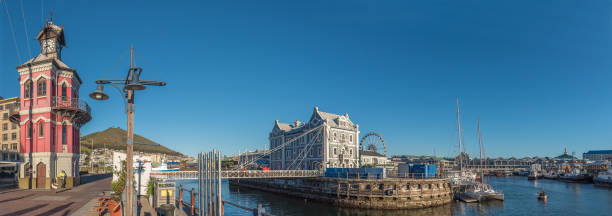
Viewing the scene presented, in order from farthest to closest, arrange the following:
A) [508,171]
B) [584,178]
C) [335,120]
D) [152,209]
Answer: [508,171] < [584,178] < [335,120] < [152,209]

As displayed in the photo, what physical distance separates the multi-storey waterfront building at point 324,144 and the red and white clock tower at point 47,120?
3699 centimetres

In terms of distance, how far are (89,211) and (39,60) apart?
28.0m

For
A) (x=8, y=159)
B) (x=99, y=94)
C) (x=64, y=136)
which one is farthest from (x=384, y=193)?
(x=8, y=159)

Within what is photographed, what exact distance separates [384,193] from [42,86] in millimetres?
41905

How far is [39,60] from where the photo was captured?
130 feet

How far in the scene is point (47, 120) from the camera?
123ft

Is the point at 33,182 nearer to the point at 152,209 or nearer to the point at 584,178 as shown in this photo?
the point at 152,209

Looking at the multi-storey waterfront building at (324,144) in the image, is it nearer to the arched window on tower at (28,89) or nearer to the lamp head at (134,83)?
the arched window on tower at (28,89)

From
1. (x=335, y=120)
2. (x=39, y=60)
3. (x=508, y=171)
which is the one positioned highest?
(x=39, y=60)

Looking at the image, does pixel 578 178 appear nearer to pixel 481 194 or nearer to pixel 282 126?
pixel 481 194

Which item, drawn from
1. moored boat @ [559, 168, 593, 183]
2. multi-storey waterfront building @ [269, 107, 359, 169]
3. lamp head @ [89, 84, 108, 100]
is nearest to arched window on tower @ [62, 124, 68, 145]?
lamp head @ [89, 84, 108, 100]

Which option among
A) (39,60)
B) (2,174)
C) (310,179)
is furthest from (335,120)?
(2,174)

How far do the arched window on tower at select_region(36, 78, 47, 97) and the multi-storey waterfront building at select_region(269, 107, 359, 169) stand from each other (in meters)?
39.9

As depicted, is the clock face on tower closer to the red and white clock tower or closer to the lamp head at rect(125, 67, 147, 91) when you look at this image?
the red and white clock tower
